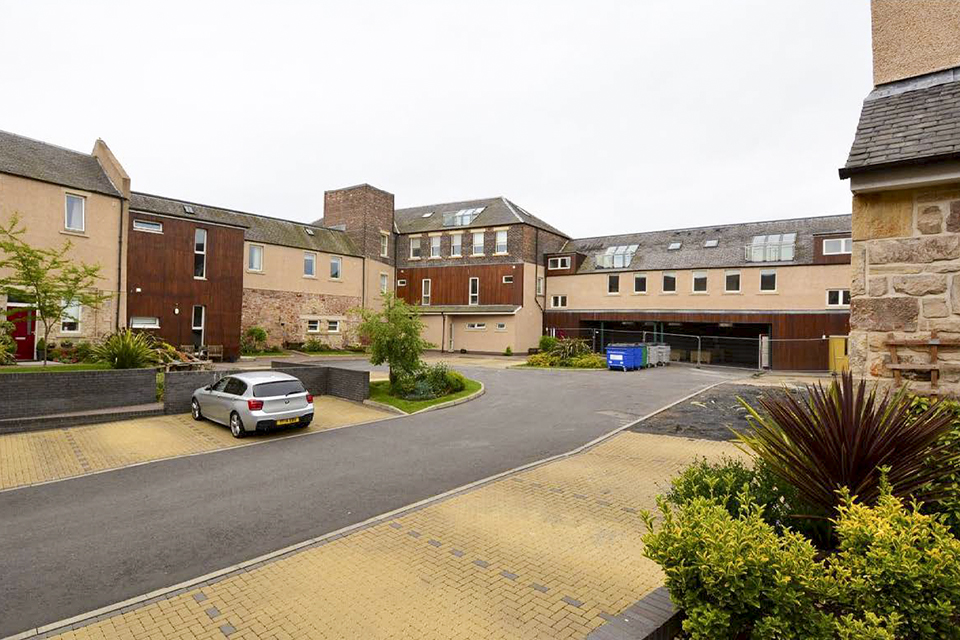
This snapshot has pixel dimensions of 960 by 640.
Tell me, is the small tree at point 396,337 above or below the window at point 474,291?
below

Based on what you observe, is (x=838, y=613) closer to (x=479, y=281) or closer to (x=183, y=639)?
(x=183, y=639)

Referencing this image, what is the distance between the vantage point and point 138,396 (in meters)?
14.9

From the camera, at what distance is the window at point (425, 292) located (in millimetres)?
40938

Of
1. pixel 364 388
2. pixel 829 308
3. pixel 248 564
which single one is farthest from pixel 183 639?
pixel 829 308

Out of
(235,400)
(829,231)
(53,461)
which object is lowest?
(53,461)

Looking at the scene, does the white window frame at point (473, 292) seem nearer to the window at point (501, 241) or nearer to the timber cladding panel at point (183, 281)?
the window at point (501, 241)

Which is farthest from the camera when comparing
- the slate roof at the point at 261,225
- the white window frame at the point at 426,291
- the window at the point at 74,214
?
the white window frame at the point at 426,291

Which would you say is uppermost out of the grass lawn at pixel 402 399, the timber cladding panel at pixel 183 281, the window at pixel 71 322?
the timber cladding panel at pixel 183 281

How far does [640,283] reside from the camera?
118ft

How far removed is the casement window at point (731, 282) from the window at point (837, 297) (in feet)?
16.3

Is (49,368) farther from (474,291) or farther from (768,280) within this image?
(768,280)

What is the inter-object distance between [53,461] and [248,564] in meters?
7.66

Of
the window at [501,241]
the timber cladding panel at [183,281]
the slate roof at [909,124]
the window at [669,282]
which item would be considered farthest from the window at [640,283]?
the slate roof at [909,124]

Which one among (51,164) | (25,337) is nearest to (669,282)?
(51,164)
